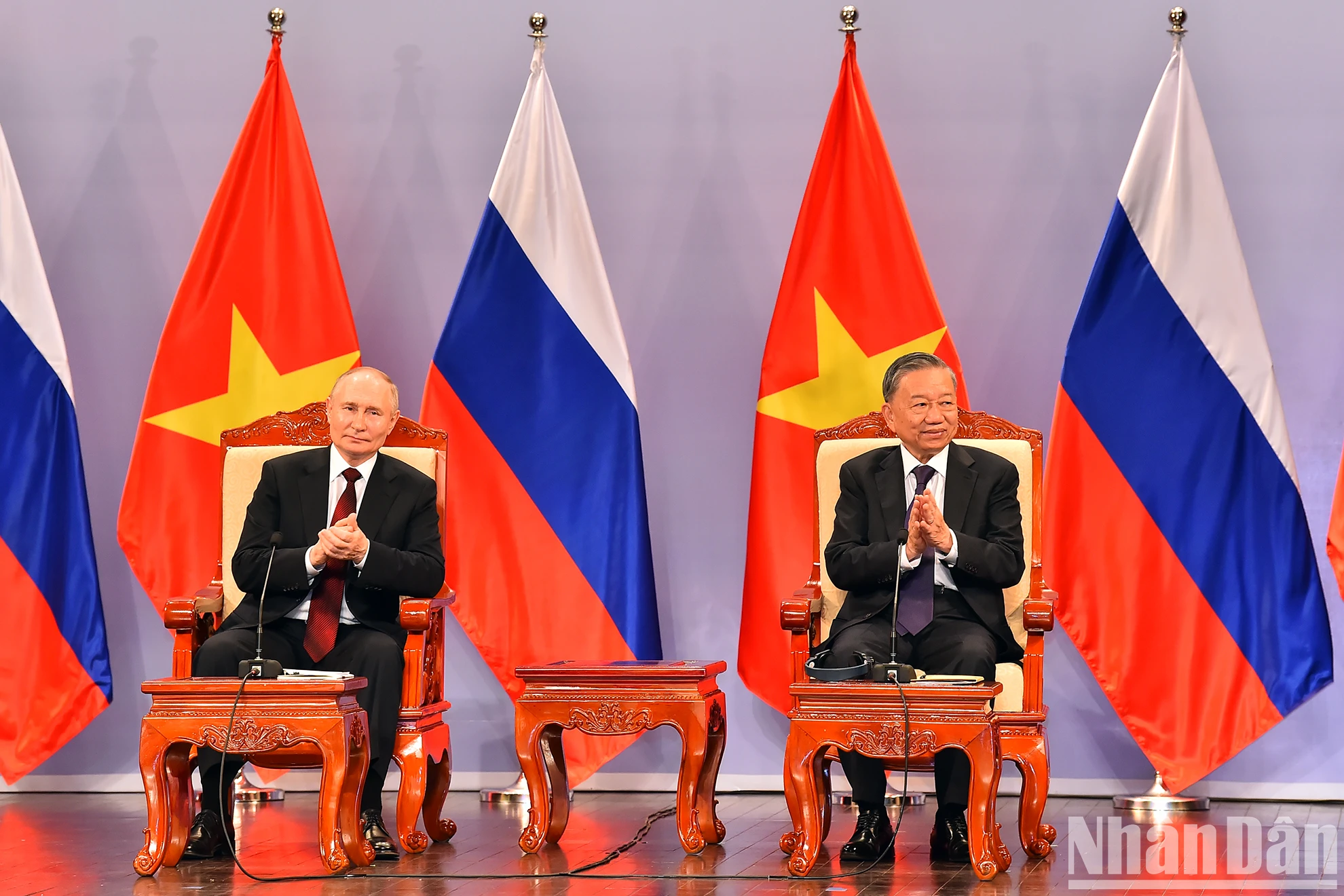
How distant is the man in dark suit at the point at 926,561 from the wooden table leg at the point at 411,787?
3.33ft

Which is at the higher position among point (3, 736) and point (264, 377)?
point (264, 377)

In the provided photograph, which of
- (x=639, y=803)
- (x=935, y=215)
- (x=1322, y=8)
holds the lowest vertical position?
(x=639, y=803)

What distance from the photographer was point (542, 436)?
4.69m

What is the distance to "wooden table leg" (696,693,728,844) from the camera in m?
3.66

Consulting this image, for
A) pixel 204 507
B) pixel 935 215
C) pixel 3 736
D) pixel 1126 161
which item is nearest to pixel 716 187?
pixel 935 215

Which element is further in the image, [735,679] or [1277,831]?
[735,679]

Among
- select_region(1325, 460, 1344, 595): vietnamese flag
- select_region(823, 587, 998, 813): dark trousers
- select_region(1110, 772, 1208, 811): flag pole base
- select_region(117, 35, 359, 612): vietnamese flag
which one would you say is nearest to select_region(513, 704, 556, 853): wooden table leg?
select_region(823, 587, 998, 813): dark trousers

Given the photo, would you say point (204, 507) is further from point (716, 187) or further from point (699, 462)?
point (716, 187)

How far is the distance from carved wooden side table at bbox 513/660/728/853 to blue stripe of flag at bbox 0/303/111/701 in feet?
5.99

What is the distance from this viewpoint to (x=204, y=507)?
4688mm

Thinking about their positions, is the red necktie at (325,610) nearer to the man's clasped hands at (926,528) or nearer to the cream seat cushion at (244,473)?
the cream seat cushion at (244,473)

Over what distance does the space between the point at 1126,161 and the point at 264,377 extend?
2846 millimetres

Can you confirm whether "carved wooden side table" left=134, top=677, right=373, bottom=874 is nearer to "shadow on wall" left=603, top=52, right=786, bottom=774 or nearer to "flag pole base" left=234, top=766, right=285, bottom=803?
"flag pole base" left=234, top=766, right=285, bottom=803

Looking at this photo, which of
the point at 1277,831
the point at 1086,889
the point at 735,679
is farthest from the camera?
the point at 735,679
